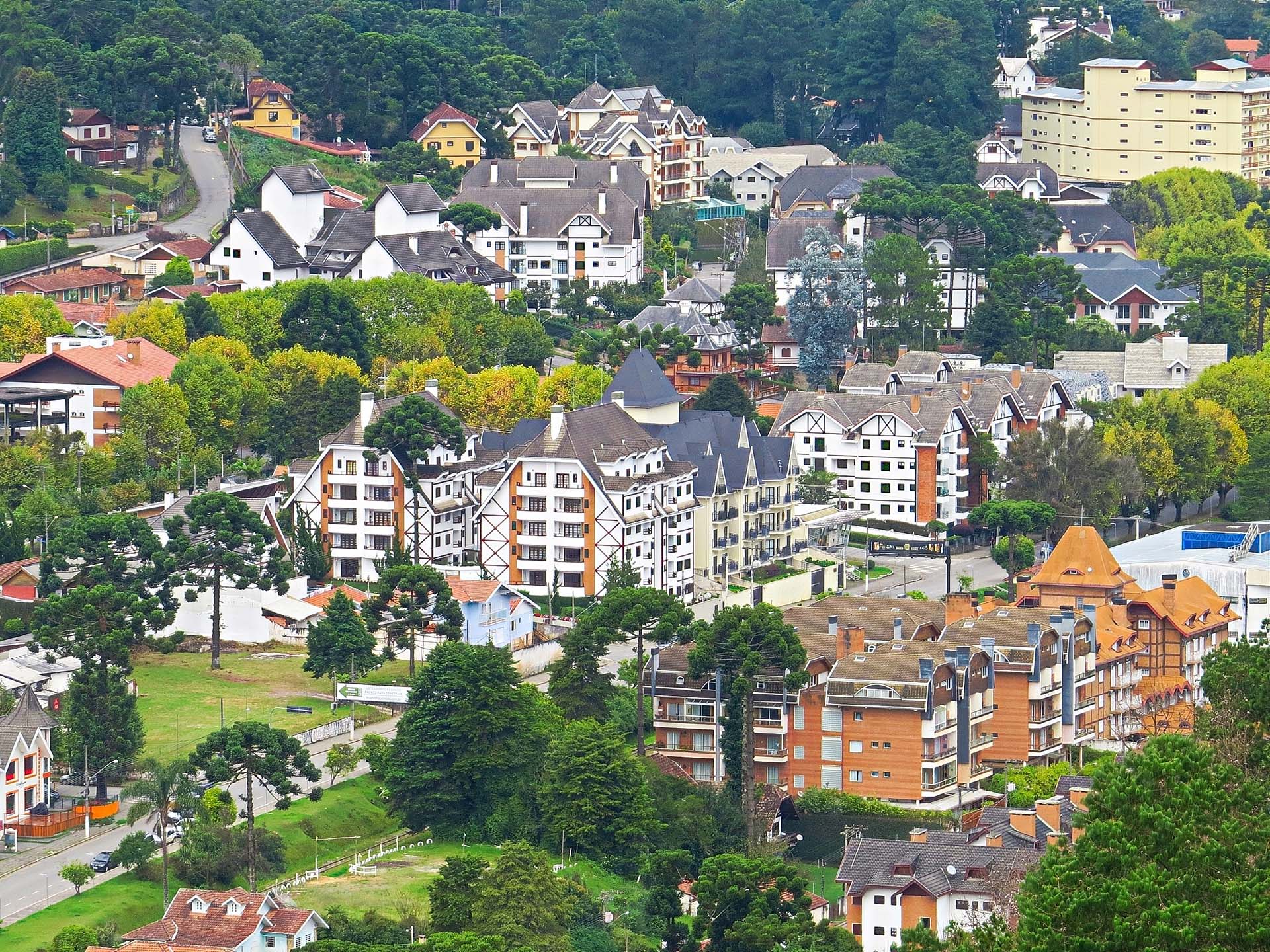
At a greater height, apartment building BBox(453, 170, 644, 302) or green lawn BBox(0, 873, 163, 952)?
apartment building BBox(453, 170, 644, 302)

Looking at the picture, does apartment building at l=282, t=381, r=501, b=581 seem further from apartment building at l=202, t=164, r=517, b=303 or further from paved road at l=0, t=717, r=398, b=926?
apartment building at l=202, t=164, r=517, b=303

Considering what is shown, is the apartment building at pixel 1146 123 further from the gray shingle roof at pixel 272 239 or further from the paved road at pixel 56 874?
the paved road at pixel 56 874

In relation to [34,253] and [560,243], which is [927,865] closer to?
[34,253]

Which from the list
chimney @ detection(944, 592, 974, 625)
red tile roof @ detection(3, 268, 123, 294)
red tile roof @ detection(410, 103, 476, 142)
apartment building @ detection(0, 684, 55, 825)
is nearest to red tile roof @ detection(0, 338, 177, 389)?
red tile roof @ detection(3, 268, 123, 294)

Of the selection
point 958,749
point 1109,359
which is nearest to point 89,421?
point 958,749

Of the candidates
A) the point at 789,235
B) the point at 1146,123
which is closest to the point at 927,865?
the point at 789,235

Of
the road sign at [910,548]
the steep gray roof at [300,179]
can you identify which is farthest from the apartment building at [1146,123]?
the road sign at [910,548]
